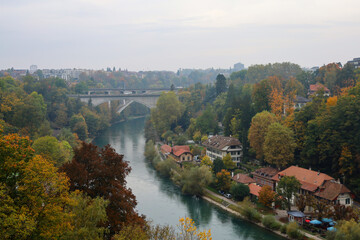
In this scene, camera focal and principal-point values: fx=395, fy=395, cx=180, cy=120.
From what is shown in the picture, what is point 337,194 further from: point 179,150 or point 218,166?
point 179,150

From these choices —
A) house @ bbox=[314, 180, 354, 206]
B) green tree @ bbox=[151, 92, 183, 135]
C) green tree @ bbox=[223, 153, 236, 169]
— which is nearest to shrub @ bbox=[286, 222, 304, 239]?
house @ bbox=[314, 180, 354, 206]

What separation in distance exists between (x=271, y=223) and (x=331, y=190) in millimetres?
3353

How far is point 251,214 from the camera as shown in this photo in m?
18.0

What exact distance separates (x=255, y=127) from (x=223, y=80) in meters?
19.9

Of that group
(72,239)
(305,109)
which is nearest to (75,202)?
(72,239)

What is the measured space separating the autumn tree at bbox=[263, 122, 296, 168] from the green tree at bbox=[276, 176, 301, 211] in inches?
131

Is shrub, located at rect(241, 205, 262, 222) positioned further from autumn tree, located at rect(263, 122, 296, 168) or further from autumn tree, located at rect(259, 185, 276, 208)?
autumn tree, located at rect(263, 122, 296, 168)

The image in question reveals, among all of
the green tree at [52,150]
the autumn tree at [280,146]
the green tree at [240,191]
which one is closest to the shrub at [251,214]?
the green tree at [240,191]

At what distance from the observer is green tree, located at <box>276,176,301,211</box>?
59.5 feet

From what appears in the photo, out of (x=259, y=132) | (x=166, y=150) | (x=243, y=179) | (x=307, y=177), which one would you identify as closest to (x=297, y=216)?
(x=307, y=177)

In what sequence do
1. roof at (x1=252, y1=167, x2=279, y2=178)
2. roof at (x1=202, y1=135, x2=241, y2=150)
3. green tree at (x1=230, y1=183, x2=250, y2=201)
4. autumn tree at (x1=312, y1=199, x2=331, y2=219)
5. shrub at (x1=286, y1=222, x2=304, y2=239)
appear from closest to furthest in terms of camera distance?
shrub at (x1=286, y1=222, x2=304, y2=239) < autumn tree at (x1=312, y1=199, x2=331, y2=219) < green tree at (x1=230, y1=183, x2=250, y2=201) < roof at (x1=252, y1=167, x2=279, y2=178) < roof at (x1=202, y1=135, x2=241, y2=150)

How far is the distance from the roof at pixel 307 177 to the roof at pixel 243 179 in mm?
1477

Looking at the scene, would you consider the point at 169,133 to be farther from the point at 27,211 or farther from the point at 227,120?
the point at 27,211

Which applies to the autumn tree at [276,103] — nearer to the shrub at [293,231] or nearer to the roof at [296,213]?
the roof at [296,213]
